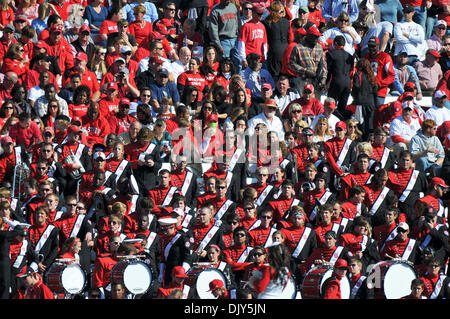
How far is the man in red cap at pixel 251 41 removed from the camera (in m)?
21.4

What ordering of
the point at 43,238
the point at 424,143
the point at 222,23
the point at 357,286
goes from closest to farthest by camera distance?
the point at 357,286 < the point at 43,238 < the point at 424,143 < the point at 222,23

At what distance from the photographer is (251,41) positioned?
21.5 metres

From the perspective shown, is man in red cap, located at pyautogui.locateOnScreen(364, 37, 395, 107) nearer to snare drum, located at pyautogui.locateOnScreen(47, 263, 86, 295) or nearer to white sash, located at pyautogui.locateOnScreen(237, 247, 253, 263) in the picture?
white sash, located at pyautogui.locateOnScreen(237, 247, 253, 263)

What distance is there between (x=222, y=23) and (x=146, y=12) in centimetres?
132

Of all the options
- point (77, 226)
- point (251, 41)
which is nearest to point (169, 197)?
point (77, 226)

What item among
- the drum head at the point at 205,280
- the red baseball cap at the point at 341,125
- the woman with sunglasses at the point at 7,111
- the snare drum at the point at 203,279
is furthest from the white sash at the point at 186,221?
the woman with sunglasses at the point at 7,111

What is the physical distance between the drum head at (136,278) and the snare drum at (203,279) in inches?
18.8

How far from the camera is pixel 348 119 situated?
67.9 feet

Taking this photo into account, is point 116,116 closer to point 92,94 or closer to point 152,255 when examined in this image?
point 92,94

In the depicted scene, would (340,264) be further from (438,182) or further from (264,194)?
(438,182)

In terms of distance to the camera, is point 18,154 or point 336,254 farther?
point 18,154

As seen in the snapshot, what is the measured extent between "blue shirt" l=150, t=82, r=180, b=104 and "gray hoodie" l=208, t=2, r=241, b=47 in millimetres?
1536

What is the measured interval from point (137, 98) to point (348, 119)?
114 inches

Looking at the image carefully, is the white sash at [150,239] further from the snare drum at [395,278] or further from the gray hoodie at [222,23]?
the gray hoodie at [222,23]
